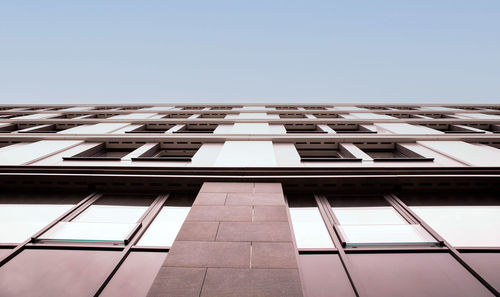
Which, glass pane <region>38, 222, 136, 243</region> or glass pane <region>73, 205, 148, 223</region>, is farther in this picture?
glass pane <region>73, 205, 148, 223</region>

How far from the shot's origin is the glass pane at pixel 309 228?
500cm

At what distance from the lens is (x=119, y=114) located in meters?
17.3

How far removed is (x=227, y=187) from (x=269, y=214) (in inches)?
65.1

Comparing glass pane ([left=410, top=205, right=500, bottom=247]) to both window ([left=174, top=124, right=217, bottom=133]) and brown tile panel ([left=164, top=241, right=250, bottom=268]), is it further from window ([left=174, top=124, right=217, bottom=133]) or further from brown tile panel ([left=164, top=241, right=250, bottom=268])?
window ([left=174, top=124, right=217, bottom=133])

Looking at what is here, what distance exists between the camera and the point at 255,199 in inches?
237

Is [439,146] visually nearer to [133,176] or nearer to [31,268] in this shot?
[133,176]

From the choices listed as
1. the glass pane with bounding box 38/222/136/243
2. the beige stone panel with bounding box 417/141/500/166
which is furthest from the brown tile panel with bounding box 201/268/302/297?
the beige stone panel with bounding box 417/141/500/166

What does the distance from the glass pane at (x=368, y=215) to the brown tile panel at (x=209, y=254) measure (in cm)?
279

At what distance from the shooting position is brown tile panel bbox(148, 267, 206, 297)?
11.8 feet

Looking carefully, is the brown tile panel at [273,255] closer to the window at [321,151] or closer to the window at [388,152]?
the window at [321,151]

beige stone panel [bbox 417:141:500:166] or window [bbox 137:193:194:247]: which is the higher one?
beige stone panel [bbox 417:141:500:166]

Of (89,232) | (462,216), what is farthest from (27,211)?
(462,216)

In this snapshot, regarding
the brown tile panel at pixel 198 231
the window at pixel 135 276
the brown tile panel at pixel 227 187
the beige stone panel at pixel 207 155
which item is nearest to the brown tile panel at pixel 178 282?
the window at pixel 135 276

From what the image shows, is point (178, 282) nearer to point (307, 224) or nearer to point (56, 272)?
point (56, 272)
